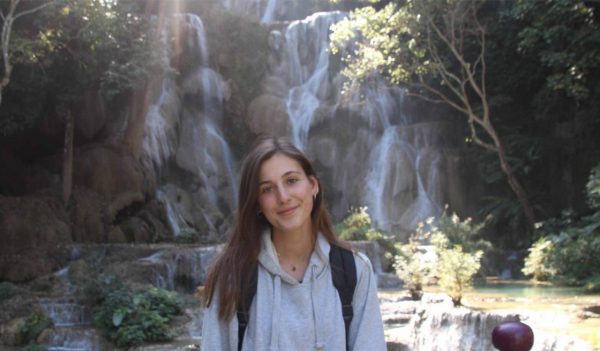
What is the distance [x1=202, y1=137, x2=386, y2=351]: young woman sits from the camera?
190cm

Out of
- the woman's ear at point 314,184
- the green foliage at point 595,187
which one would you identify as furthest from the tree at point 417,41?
the woman's ear at point 314,184

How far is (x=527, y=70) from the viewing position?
22281 millimetres

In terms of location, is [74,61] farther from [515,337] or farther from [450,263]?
[515,337]

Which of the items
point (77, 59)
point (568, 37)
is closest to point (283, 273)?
point (77, 59)

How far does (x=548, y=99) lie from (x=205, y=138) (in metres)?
11.6

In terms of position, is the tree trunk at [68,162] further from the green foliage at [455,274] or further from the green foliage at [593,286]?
the green foliage at [593,286]

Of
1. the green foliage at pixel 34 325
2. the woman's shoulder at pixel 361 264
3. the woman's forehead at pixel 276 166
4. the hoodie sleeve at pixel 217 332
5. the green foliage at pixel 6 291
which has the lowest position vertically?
the green foliage at pixel 34 325

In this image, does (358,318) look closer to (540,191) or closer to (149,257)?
(149,257)

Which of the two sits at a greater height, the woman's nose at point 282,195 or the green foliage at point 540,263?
the woman's nose at point 282,195

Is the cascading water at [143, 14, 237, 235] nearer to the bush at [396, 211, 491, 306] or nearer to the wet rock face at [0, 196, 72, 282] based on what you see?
the wet rock face at [0, 196, 72, 282]

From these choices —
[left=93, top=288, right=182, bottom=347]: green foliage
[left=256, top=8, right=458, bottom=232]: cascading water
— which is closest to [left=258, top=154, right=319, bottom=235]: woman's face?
[left=93, top=288, right=182, bottom=347]: green foliage

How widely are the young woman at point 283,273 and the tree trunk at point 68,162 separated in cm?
1674

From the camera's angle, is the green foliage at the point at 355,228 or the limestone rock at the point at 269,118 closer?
the green foliage at the point at 355,228

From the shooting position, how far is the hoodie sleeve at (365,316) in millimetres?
1962
